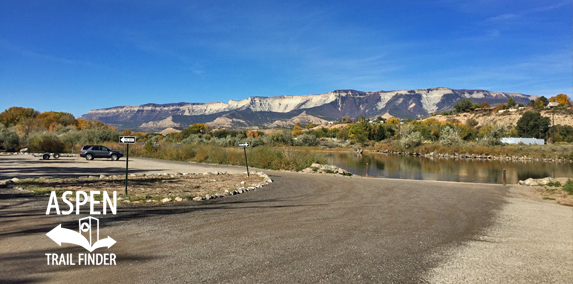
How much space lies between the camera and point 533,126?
78625mm

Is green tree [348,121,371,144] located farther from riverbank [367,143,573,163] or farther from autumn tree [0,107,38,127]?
autumn tree [0,107,38,127]

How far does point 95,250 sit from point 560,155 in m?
62.5

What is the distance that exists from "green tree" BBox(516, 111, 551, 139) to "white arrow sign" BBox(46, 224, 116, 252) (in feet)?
299

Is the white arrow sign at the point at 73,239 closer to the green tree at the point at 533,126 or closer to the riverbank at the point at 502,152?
the riverbank at the point at 502,152

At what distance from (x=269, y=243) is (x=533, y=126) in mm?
90662

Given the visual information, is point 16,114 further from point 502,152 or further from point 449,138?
point 502,152

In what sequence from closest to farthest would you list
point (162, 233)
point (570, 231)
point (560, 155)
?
1. point (162, 233)
2. point (570, 231)
3. point (560, 155)

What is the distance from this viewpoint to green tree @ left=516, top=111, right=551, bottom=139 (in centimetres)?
7694

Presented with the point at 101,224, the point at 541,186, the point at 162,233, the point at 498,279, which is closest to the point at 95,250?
the point at 162,233

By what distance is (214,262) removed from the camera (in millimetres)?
5191

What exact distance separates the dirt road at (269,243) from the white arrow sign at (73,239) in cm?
14

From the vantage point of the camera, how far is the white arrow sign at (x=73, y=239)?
575 cm

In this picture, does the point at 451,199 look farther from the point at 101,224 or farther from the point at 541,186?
the point at 101,224

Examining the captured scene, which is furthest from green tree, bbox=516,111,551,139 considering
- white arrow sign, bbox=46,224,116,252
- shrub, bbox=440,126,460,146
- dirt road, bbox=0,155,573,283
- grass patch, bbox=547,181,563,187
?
white arrow sign, bbox=46,224,116,252
